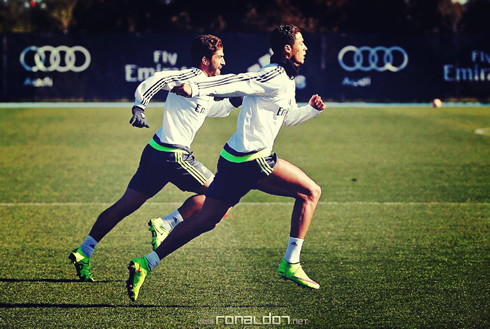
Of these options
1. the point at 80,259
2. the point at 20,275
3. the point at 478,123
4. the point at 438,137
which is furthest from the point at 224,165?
the point at 478,123

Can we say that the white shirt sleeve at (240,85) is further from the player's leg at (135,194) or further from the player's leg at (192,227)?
the player's leg at (135,194)

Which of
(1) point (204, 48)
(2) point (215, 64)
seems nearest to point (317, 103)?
(2) point (215, 64)

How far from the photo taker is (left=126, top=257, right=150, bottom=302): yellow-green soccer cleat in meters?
6.00

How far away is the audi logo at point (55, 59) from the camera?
26969mm

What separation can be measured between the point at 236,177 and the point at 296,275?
0.92 m

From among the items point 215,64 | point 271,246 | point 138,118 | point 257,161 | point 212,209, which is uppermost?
point 215,64

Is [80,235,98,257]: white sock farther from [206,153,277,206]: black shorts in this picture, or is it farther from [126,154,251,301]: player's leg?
[206,153,277,206]: black shorts

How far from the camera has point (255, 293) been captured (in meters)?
6.35

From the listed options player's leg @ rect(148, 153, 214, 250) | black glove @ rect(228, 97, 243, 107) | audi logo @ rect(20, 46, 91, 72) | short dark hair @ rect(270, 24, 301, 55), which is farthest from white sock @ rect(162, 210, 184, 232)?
audi logo @ rect(20, 46, 91, 72)

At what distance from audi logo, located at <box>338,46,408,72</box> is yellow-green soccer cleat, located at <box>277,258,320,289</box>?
21.7m

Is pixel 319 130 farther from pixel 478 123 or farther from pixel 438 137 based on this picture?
pixel 478 123

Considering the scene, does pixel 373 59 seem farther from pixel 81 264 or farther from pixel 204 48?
pixel 81 264

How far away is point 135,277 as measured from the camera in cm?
604

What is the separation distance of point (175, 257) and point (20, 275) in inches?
58.2
